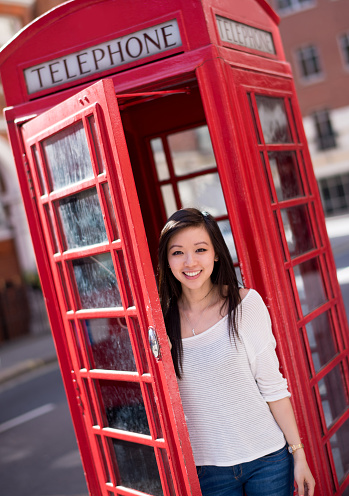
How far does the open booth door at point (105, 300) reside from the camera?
231cm

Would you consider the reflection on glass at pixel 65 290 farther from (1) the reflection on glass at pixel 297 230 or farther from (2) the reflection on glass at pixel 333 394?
(2) the reflection on glass at pixel 333 394

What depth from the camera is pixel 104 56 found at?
2.93 meters

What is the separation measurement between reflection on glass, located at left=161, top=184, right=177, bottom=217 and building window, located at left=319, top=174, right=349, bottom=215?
80.3 ft

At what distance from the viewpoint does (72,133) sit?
2.63 metres

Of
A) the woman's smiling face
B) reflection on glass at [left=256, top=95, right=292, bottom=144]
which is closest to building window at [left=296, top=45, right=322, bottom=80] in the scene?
reflection on glass at [left=256, top=95, right=292, bottom=144]

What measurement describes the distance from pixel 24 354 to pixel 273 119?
9.36m

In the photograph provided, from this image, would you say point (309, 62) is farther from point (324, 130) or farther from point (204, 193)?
point (204, 193)

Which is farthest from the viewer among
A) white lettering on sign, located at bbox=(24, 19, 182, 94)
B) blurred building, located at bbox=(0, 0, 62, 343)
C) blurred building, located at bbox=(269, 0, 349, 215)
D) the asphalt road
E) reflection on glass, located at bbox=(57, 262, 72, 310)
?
blurred building, located at bbox=(269, 0, 349, 215)

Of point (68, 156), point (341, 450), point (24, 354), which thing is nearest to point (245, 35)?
point (68, 156)

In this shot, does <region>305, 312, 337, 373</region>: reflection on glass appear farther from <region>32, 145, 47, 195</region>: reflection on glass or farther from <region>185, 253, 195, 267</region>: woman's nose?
<region>32, 145, 47, 195</region>: reflection on glass

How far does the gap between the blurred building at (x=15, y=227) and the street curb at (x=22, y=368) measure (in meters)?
3.30

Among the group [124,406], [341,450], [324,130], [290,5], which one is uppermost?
[290,5]

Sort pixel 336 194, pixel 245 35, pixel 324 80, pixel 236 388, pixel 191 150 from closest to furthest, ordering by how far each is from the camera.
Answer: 1. pixel 236 388
2. pixel 245 35
3. pixel 191 150
4. pixel 324 80
5. pixel 336 194

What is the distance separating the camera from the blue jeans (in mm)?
2258
